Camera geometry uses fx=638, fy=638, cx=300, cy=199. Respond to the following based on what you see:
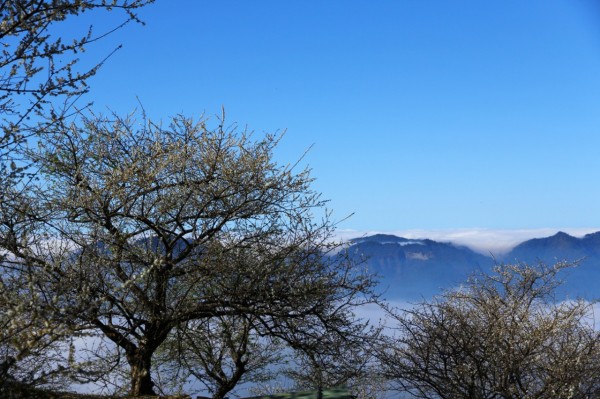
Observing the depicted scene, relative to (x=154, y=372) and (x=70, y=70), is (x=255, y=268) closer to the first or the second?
(x=70, y=70)

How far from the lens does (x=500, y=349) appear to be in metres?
13.4

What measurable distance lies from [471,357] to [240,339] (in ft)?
21.0

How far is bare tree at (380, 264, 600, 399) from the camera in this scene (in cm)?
1323

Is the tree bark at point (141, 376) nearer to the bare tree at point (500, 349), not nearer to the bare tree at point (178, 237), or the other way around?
the bare tree at point (178, 237)

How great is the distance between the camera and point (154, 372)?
18.9 m

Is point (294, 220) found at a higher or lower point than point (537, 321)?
higher

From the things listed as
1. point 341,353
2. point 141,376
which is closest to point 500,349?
point 341,353

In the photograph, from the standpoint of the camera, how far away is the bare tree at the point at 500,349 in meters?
13.2

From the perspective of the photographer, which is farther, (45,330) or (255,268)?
(255,268)

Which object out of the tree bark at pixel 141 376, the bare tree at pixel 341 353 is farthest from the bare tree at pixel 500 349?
the tree bark at pixel 141 376

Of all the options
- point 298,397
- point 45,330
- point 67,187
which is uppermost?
point 67,187

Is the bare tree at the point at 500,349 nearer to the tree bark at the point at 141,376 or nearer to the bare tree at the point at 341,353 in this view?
the bare tree at the point at 341,353

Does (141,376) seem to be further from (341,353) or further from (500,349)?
(500,349)

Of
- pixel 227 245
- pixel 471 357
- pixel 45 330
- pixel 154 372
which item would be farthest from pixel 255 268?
pixel 154 372
